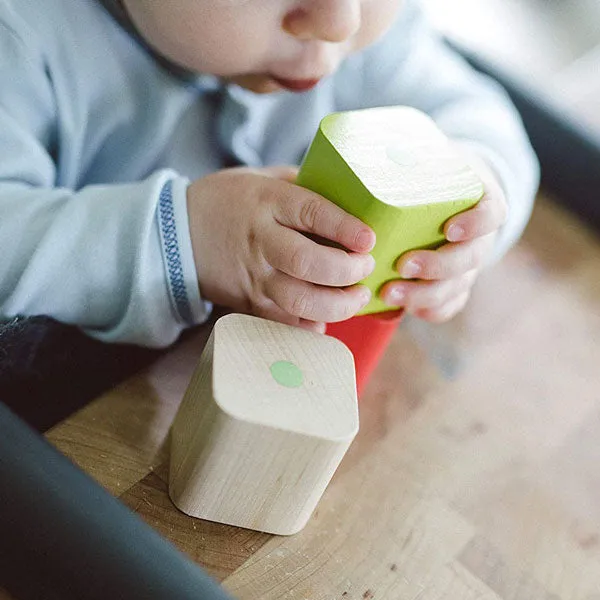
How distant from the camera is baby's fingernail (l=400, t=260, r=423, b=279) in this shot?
36 cm

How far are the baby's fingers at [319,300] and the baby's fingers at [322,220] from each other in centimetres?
2

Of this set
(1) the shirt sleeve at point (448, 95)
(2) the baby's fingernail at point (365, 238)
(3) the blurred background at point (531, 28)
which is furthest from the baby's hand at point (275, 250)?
(3) the blurred background at point (531, 28)

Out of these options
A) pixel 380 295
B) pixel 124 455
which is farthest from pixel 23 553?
pixel 380 295

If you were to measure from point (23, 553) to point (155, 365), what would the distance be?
119mm

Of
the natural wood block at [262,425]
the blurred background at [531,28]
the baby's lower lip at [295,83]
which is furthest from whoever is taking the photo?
the blurred background at [531,28]

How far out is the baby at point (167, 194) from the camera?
0.36 m

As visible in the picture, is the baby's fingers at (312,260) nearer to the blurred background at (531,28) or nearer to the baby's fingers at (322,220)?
the baby's fingers at (322,220)

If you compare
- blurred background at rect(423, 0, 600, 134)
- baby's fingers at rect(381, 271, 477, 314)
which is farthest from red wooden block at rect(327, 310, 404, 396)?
blurred background at rect(423, 0, 600, 134)

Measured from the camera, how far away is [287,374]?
0.31 m

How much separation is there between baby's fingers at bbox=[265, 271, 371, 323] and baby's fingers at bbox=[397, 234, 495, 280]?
20mm

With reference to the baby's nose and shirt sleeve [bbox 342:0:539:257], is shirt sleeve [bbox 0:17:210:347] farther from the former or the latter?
shirt sleeve [bbox 342:0:539:257]

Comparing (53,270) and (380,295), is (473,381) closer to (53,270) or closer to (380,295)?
(380,295)

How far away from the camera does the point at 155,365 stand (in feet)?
1.33

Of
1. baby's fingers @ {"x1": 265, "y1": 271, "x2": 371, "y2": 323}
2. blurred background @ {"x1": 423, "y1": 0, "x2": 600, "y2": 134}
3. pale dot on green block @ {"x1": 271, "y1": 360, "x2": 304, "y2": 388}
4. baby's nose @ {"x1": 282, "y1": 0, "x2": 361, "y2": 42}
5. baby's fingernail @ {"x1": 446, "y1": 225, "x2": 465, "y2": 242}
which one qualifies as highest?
baby's nose @ {"x1": 282, "y1": 0, "x2": 361, "y2": 42}
